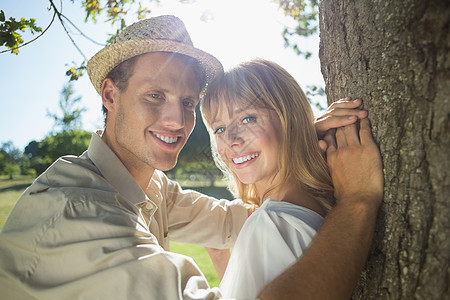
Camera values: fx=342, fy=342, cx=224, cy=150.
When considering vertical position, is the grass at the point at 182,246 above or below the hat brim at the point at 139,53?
below

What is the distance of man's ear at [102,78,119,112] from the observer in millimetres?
2894

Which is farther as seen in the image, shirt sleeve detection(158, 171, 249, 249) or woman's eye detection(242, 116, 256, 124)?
shirt sleeve detection(158, 171, 249, 249)

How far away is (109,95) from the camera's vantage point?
Answer: 2.93 m

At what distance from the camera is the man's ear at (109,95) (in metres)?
2.89

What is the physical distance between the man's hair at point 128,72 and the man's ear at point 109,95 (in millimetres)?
55

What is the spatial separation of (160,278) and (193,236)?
1612 mm

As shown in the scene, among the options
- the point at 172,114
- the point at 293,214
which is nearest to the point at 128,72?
the point at 172,114

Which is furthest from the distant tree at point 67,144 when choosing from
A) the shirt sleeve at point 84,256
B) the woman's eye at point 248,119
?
the woman's eye at point 248,119

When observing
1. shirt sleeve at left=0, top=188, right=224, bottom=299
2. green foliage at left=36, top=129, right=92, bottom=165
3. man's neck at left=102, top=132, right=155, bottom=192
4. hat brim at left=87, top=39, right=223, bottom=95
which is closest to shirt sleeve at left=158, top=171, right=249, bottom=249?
man's neck at left=102, top=132, right=155, bottom=192

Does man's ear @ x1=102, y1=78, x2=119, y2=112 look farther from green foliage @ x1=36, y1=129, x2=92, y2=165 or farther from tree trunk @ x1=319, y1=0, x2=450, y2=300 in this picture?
green foliage @ x1=36, y1=129, x2=92, y2=165

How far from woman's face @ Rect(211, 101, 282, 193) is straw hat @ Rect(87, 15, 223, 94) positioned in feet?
1.68

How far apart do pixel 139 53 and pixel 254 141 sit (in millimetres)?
1226

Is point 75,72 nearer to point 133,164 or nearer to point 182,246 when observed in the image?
point 133,164

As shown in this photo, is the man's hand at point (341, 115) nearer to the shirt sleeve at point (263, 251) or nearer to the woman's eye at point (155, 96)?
the shirt sleeve at point (263, 251)
